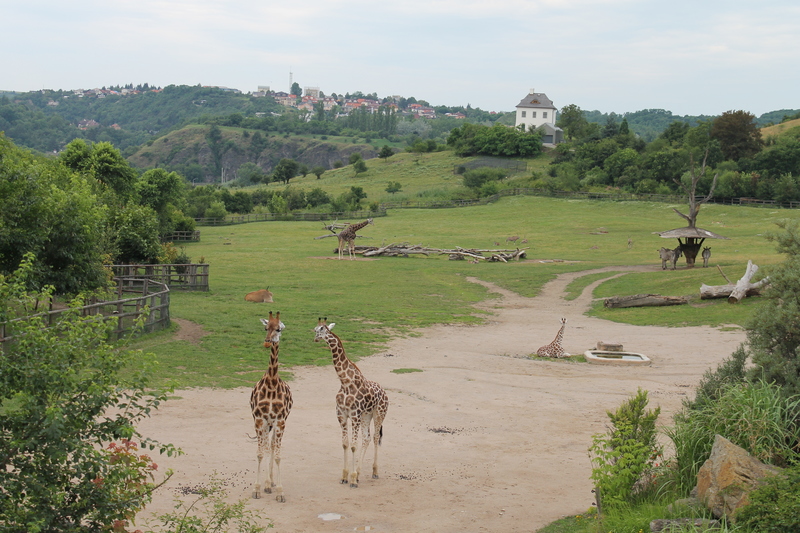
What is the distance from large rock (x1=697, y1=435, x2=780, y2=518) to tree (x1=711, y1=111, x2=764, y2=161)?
9403 centimetres

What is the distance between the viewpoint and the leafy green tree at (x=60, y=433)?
670 cm

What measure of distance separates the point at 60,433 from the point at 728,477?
7758mm

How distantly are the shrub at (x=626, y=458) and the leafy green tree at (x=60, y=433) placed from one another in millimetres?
6203

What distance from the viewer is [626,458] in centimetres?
1018

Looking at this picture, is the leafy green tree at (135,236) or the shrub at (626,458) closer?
the shrub at (626,458)

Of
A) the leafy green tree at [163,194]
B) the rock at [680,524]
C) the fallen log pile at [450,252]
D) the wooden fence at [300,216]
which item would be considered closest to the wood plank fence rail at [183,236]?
the leafy green tree at [163,194]

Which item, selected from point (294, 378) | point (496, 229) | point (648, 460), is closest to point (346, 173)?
point (496, 229)

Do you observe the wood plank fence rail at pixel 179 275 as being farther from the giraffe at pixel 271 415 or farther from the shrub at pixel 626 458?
the shrub at pixel 626 458

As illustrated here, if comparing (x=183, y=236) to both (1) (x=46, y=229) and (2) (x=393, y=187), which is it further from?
(1) (x=46, y=229)

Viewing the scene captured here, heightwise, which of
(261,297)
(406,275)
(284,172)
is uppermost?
(284,172)

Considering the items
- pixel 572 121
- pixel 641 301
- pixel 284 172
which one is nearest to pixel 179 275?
pixel 641 301

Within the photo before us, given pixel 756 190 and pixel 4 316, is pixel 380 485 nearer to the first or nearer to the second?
pixel 4 316

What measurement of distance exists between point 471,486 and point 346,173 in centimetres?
12568

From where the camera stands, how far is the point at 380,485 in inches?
471
